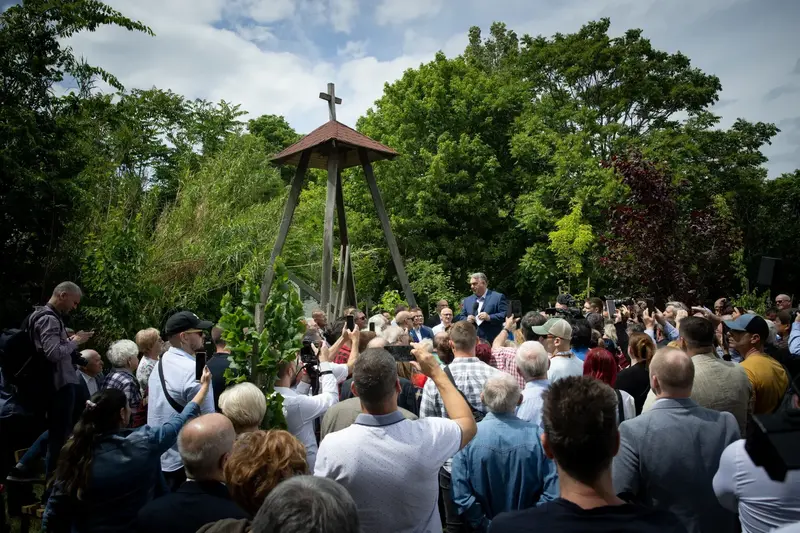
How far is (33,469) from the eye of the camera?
542cm

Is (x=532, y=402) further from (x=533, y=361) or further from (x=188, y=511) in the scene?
(x=188, y=511)

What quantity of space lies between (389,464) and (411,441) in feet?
0.47

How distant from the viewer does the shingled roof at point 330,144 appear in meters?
10.2

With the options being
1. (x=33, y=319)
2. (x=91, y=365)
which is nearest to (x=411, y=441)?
(x=33, y=319)

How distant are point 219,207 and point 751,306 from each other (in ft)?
50.6

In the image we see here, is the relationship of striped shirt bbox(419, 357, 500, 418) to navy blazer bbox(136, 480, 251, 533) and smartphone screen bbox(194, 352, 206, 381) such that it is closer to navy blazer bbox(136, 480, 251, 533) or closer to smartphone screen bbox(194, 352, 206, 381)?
smartphone screen bbox(194, 352, 206, 381)

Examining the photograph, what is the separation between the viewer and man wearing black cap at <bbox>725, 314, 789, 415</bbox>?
180 inches

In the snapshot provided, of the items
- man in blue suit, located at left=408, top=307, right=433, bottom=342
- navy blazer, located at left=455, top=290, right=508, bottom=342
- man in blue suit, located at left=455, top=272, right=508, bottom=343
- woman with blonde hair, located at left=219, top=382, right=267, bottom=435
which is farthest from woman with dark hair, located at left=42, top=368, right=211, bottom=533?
navy blazer, located at left=455, top=290, right=508, bottom=342

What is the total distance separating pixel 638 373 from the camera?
5.13m

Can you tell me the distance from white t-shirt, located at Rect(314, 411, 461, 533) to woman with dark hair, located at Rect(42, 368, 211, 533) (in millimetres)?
1070

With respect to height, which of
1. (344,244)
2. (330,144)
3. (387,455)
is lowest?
(387,455)

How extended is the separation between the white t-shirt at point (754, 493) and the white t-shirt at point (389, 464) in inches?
44.4

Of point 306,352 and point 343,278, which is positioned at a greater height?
point 343,278

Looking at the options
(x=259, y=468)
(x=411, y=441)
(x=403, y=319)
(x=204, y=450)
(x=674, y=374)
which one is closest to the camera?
(x=259, y=468)
